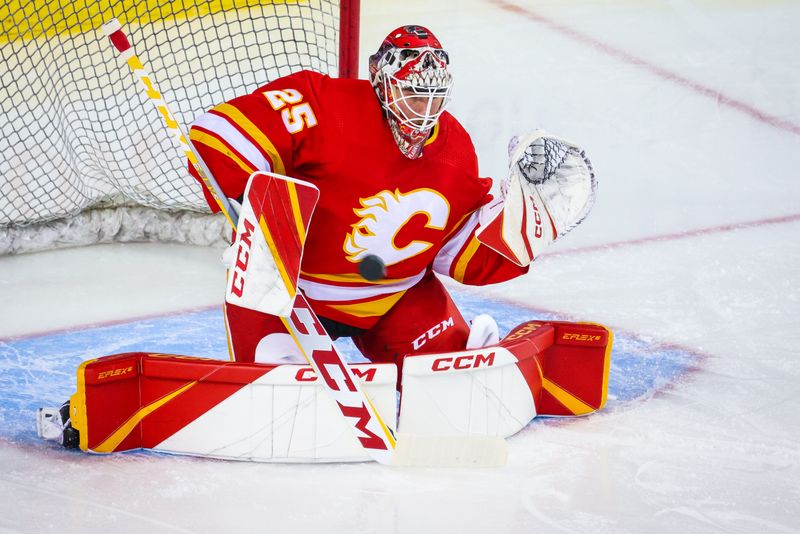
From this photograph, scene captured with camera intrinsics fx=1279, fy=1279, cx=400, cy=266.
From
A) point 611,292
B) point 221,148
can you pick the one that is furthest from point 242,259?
point 611,292

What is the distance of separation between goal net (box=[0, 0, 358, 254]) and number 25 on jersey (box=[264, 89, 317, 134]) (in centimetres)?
115

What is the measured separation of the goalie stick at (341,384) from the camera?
234 centimetres

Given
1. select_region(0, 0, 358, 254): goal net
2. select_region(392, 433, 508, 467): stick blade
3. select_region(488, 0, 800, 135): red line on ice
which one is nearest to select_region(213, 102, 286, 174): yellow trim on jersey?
A: select_region(392, 433, 508, 467): stick blade

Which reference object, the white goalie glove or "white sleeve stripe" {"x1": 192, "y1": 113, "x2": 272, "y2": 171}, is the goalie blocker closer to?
the white goalie glove

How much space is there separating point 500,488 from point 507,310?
1148 millimetres

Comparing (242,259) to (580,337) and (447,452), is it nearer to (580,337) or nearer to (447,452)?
(447,452)

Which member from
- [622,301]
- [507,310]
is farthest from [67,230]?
[622,301]

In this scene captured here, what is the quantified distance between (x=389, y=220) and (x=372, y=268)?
0.17 m

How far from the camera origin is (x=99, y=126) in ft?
12.3

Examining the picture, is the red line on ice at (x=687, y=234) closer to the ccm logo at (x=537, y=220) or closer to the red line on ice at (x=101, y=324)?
the red line on ice at (x=101, y=324)

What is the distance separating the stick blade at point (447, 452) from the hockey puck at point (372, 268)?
0.31 metres

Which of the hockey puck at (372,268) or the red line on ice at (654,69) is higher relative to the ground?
the red line on ice at (654,69)

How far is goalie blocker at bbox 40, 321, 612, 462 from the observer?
2.34 metres

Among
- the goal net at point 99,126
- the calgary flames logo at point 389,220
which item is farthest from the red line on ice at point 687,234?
the calgary flames logo at point 389,220
